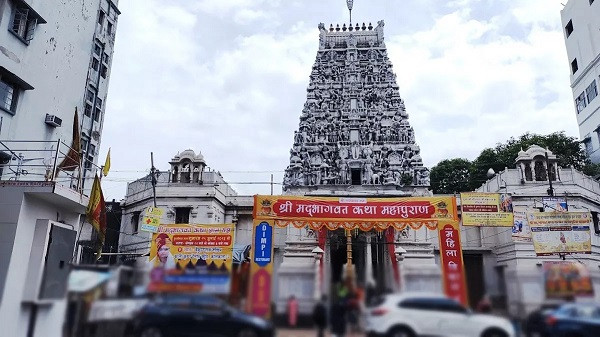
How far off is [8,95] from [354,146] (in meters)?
26.5

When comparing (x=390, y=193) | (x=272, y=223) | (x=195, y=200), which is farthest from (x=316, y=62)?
(x=272, y=223)

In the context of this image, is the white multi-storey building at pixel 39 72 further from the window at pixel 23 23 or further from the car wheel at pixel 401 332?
the car wheel at pixel 401 332

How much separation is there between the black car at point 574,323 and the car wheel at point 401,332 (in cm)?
139

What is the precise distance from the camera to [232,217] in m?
30.9

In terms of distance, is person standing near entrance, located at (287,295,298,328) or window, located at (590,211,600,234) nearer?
person standing near entrance, located at (287,295,298,328)

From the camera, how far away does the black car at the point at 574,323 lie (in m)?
4.20

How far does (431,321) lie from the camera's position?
4.18 meters

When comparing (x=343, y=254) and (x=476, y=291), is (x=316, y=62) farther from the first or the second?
(x=476, y=291)

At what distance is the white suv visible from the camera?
416 centimetres

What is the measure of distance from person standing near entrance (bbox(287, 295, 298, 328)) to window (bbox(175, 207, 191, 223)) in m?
25.4

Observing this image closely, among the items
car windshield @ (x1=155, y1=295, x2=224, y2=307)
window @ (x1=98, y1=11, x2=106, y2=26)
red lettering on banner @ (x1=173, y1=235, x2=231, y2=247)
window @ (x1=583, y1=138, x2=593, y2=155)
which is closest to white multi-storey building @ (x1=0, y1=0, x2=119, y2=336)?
window @ (x1=98, y1=11, x2=106, y2=26)

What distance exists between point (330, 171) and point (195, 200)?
1204 centimetres

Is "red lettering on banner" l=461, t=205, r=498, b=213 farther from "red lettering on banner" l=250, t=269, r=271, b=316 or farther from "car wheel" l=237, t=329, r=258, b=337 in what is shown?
"car wheel" l=237, t=329, r=258, b=337

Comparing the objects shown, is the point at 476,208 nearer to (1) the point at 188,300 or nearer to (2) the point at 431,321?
(2) the point at 431,321
